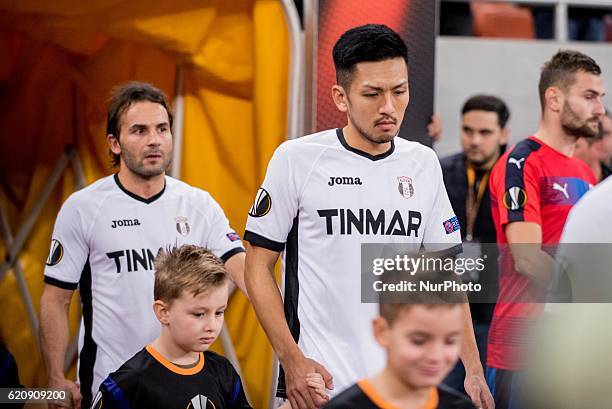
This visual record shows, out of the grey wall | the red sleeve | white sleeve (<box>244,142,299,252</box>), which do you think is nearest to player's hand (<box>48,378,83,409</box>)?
white sleeve (<box>244,142,299,252</box>)

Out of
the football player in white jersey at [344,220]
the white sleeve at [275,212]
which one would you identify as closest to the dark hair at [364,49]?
the football player in white jersey at [344,220]

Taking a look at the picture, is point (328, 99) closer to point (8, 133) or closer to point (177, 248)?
point (177, 248)

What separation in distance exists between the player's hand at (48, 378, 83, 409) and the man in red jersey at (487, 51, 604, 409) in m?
1.01

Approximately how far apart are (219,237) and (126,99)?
41 cm

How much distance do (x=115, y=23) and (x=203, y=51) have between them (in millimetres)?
247

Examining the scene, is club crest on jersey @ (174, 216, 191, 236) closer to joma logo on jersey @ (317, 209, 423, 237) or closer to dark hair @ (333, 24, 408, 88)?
joma logo on jersey @ (317, 209, 423, 237)

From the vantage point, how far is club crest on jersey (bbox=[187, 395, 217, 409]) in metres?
2.10

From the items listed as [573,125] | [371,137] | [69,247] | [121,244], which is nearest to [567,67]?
[573,125]

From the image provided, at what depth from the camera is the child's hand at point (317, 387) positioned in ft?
6.50

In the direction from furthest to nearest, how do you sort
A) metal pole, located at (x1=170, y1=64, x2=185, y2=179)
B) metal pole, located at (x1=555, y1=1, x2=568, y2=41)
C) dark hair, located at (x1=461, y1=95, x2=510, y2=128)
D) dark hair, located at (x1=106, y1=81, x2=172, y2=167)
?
metal pole, located at (x1=555, y1=1, x2=568, y2=41)
dark hair, located at (x1=461, y1=95, x2=510, y2=128)
metal pole, located at (x1=170, y1=64, x2=185, y2=179)
dark hair, located at (x1=106, y1=81, x2=172, y2=167)

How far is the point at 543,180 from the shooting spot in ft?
8.57

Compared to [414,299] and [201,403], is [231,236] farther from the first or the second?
[414,299]

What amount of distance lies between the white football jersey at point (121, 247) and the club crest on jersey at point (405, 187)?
0.52 meters

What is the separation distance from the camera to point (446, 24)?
4.06 meters
